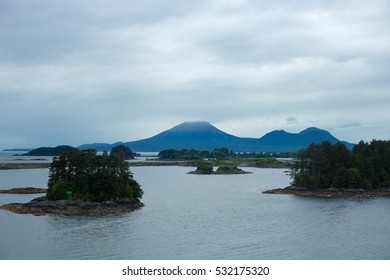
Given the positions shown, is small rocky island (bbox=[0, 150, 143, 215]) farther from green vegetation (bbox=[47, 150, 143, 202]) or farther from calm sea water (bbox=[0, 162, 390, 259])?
calm sea water (bbox=[0, 162, 390, 259])

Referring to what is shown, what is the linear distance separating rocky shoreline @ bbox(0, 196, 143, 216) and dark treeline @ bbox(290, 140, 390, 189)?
84.5ft

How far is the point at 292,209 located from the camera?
1625 inches

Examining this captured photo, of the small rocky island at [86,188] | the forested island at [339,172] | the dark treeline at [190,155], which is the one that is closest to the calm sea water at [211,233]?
the small rocky island at [86,188]

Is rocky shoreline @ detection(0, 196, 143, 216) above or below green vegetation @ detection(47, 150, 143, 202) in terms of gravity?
below

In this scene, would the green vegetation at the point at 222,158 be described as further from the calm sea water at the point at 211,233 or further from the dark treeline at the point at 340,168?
the calm sea water at the point at 211,233

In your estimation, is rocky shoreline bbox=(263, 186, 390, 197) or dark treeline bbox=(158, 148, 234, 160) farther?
dark treeline bbox=(158, 148, 234, 160)

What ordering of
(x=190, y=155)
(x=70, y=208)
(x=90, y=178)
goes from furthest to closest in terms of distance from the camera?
(x=190, y=155) → (x=90, y=178) → (x=70, y=208)

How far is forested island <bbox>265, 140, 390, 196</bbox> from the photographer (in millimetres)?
54344

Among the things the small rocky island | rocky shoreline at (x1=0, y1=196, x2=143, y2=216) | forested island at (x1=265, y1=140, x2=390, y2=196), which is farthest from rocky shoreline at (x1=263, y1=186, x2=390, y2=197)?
rocky shoreline at (x1=0, y1=196, x2=143, y2=216)

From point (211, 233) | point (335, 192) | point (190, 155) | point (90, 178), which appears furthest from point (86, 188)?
point (190, 155)

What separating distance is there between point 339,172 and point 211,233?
2967 centimetres

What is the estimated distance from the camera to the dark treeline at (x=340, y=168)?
54750 millimetres

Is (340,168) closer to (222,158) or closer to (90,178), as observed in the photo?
(90,178)

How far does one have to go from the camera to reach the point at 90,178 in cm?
4088
